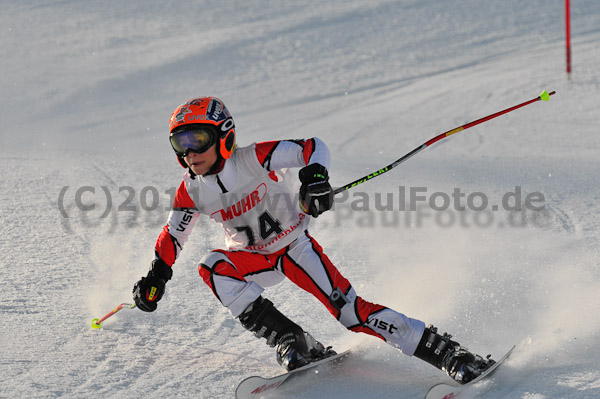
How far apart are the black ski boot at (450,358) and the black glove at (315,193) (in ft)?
2.78

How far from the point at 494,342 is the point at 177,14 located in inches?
427

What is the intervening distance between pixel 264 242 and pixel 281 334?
1.68 ft

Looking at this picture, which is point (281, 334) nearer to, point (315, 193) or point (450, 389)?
point (315, 193)

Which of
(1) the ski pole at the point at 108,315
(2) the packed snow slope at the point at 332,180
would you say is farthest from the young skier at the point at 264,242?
(1) the ski pole at the point at 108,315

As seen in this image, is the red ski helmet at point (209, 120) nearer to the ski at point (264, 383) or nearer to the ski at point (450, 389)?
the ski at point (264, 383)

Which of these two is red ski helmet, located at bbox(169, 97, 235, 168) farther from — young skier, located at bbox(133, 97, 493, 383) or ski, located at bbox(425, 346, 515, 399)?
ski, located at bbox(425, 346, 515, 399)

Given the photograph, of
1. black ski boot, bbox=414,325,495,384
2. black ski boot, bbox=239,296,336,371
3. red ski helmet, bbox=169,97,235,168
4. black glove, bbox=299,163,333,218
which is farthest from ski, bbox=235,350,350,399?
red ski helmet, bbox=169,97,235,168

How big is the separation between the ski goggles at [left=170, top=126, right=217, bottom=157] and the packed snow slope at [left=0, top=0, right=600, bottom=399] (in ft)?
4.06

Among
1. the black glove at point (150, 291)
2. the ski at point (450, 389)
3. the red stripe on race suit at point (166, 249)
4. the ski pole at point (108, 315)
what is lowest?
the ski at point (450, 389)

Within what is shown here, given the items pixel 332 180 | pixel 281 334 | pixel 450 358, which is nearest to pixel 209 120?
pixel 281 334

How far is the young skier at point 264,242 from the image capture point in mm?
3666

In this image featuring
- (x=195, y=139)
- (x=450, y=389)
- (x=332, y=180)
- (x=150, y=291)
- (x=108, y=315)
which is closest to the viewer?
(x=450, y=389)

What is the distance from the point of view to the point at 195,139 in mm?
3672

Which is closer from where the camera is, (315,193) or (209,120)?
(315,193)
